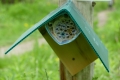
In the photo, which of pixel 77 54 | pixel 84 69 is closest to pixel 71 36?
pixel 77 54

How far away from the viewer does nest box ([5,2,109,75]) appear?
6.82 feet

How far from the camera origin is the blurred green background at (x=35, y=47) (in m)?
3.44

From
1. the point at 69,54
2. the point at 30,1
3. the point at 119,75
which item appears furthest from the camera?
the point at 30,1

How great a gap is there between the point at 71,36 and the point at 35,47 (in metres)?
2.56

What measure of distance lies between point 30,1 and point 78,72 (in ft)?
32.2

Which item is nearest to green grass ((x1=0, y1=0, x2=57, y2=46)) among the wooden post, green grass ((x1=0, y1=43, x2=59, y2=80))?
green grass ((x1=0, y1=43, x2=59, y2=80))

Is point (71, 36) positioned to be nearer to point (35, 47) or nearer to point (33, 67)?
point (33, 67)

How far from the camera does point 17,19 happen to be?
31.1 feet

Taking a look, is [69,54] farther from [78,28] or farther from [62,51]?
[78,28]

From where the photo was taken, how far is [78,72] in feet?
7.85

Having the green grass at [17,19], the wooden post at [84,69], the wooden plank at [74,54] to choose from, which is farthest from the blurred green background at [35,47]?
the wooden plank at [74,54]

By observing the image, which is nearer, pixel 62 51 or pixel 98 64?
pixel 62 51

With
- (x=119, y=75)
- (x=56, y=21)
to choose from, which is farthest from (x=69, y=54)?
(x=119, y=75)

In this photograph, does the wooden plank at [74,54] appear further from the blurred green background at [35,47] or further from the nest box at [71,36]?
the blurred green background at [35,47]
